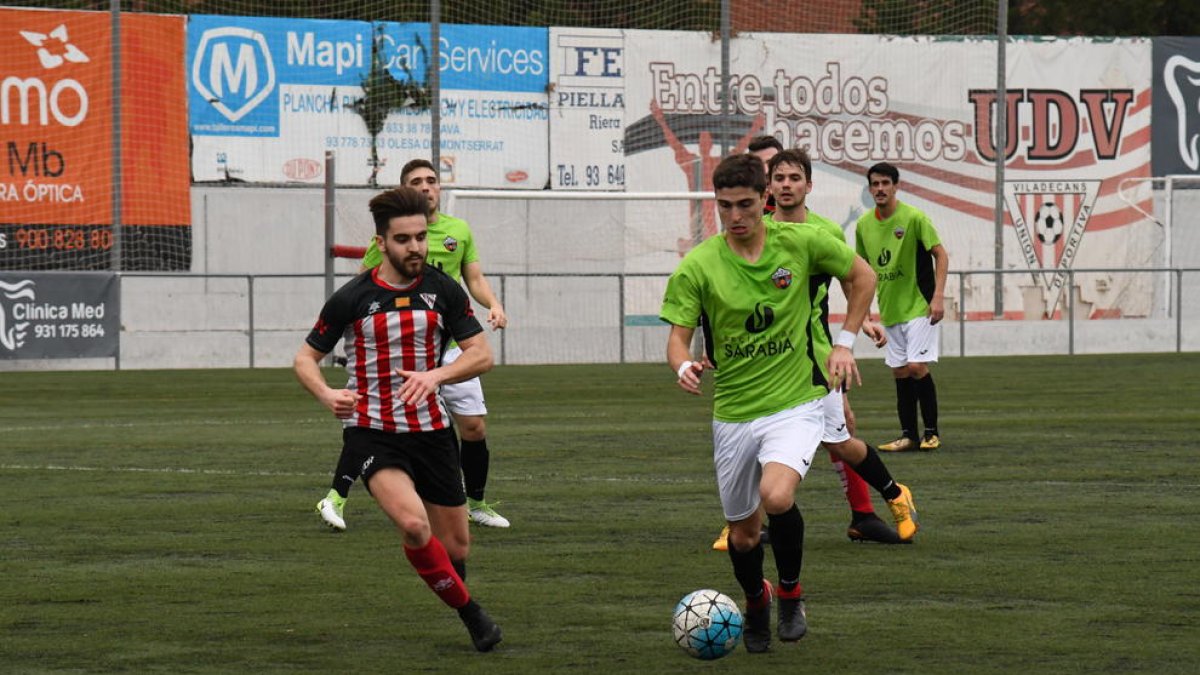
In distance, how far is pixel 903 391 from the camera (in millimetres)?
15688

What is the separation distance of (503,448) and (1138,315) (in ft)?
74.4

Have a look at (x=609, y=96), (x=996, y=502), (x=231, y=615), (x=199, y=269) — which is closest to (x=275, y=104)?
(x=199, y=269)

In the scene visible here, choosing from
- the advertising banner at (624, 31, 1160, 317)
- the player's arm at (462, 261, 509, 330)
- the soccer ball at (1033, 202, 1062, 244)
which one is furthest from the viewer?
the soccer ball at (1033, 202, 1062, 244)

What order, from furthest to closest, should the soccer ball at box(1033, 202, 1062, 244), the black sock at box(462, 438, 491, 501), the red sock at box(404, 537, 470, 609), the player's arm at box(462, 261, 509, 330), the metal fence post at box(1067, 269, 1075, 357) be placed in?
the soccer ball at box(1033, 202, 1062, 244)
the metal fence post at box(1067, 269, 1075, 357)
the black sock at box(462, 438, 491, 501)
the player's arm at box(462, 261, 509, 330)
the red sock at box(404, 537, 470, 609)

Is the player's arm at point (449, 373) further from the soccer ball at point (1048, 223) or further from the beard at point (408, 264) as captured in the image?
the soccer ball at point (1048, 223)

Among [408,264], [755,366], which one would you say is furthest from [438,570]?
[755,366]

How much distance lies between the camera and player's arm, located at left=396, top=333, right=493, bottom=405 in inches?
289

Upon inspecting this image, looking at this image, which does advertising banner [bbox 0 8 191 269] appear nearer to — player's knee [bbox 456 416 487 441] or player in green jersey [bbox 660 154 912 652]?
player's knee [bbox 456 416 487 441]

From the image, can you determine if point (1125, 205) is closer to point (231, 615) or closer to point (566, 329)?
point (566, 329)

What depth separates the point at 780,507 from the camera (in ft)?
24.5

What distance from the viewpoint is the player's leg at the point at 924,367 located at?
15477mm

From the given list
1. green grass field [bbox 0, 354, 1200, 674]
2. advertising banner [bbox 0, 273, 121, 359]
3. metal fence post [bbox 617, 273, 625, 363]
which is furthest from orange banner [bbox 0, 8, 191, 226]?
green grass field [bbox 0, 354, 1200, 674]

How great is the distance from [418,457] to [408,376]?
1.12 feet

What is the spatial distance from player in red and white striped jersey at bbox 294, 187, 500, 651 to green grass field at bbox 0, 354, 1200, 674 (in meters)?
0.43
